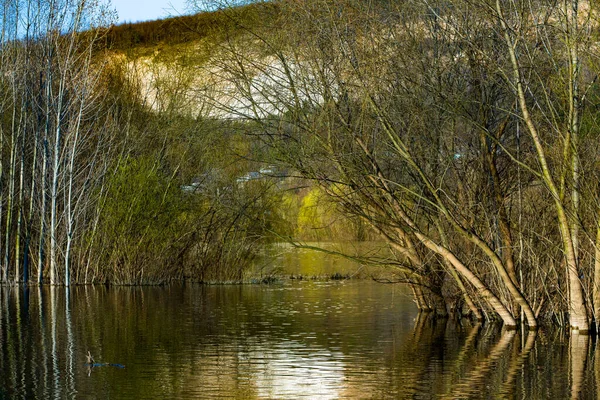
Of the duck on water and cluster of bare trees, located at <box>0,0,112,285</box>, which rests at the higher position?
cluster of bare trees, located at <box>0,0,112,285</box>

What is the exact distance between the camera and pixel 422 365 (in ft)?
34.8

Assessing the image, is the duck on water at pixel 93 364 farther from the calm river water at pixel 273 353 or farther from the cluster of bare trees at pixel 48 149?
the cluster of bare trees at pixel 48 149

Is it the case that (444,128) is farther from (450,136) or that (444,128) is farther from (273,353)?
(273,353)

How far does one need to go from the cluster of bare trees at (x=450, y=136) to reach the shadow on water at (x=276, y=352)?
85 centimetres

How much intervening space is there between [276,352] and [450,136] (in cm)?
417

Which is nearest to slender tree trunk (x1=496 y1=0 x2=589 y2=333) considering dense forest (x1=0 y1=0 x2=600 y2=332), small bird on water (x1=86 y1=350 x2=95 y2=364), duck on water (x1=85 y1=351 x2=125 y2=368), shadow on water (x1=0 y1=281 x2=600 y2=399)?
dense forest (x1=0 y1=0 x2=600 y2=332)

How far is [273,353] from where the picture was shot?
1148 cm

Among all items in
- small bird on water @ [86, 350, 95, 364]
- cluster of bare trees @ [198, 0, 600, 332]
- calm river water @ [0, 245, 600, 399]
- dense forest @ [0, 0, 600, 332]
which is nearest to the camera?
calm river water @ [0, 245, 600, 399]

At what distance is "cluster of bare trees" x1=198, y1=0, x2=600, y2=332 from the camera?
12.6 metres

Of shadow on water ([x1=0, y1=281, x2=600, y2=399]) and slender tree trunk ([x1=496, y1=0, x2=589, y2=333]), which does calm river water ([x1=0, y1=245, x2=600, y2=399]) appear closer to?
shadow on water ([x1=0, y1=281, x2=600, y2=399])

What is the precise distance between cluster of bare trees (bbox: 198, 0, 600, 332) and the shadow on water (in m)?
0.85

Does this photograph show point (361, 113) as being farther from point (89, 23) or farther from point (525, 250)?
point (89, 23)

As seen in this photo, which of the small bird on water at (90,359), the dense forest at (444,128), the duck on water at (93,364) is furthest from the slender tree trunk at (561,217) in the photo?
the small bird on water at (90,359)

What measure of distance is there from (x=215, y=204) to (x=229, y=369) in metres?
13.4
